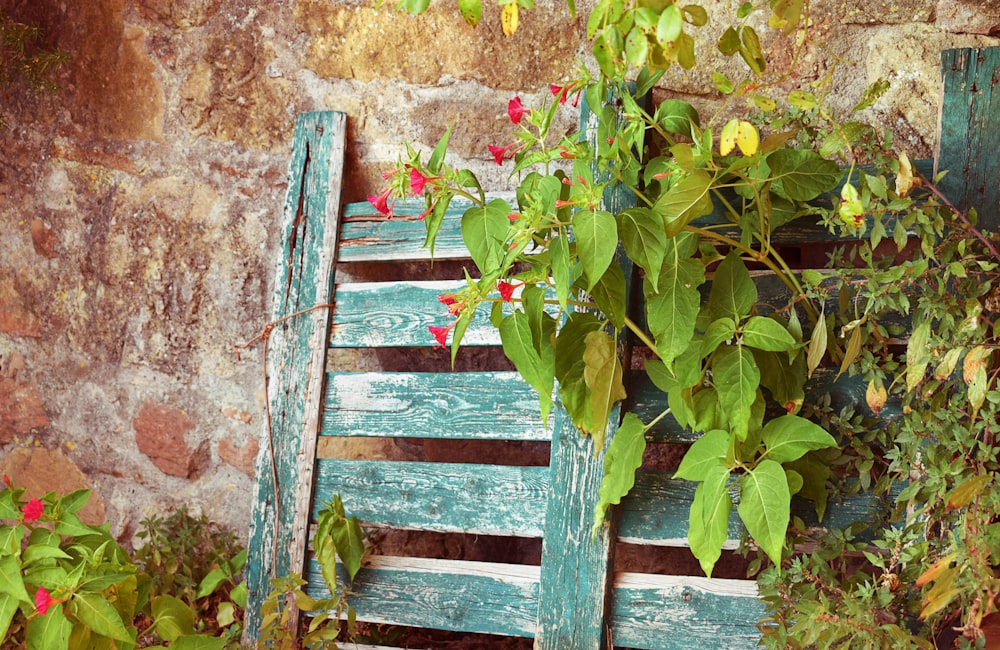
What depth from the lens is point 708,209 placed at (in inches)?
64.5

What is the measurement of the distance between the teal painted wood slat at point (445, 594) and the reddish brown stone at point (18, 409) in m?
1.03

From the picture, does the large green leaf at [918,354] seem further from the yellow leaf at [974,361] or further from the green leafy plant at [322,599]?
the green leafy plant at [322,599]

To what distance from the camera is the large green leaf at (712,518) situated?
5.33 ft

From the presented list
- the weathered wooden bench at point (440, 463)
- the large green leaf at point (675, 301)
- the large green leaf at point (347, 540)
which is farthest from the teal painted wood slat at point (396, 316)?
the large green leaf at point (675, 301)

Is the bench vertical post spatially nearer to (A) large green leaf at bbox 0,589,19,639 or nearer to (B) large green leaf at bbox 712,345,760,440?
(B) large green leaf at bbox 712,345,760,440

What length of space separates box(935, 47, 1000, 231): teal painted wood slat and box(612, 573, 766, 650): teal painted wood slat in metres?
0.85

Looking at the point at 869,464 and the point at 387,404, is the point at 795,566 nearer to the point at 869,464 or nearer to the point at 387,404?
the point at 869,464

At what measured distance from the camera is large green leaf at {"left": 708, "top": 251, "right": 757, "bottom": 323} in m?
1.72

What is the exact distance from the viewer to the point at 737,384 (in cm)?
166

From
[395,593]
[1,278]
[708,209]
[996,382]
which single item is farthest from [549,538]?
[1,278]

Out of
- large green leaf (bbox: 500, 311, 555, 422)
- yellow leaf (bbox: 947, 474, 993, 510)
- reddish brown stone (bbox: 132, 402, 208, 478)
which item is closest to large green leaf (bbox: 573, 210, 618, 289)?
large green leaf (bbox: 500, 311, 555, 422)

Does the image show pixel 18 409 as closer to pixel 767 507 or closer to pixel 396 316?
pixel 396 316

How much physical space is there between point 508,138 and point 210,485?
1.22 metres

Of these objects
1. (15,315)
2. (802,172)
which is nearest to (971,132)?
(802,172)
